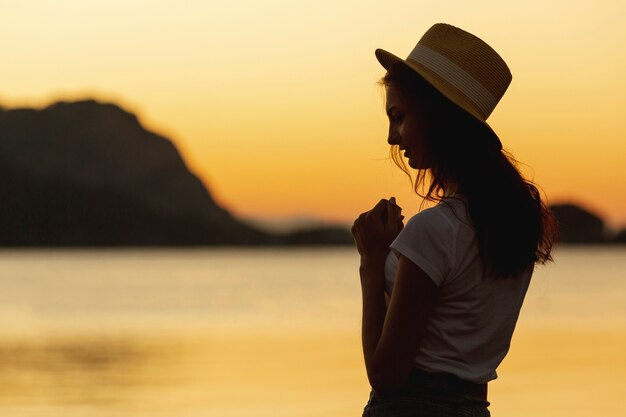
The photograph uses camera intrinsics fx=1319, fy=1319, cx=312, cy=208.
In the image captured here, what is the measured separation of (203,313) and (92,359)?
61.6 ft

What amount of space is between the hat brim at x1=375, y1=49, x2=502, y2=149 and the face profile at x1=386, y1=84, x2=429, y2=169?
0.06 meters

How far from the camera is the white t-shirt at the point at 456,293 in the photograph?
98.9 inches

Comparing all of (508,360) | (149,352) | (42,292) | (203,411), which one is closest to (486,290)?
(203,411)

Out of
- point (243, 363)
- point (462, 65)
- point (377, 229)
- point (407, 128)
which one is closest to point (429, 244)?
point (377, 229)

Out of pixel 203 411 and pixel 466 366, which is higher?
pixel 203 411

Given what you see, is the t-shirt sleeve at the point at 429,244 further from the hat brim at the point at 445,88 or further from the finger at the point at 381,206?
the hat brim at the point at 445,88

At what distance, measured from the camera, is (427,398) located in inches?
102

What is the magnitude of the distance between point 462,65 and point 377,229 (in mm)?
389

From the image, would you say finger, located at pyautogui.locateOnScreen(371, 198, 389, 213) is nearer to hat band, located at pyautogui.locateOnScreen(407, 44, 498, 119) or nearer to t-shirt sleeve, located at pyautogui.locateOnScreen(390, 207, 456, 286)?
t-shirt sleeve, located at pyautogui.locateOnScreen(390, 207, 456, 286)

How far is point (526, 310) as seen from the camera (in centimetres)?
4097

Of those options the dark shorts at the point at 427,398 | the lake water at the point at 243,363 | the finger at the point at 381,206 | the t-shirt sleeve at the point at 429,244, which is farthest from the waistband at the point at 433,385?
the lake water at the point at 243,363

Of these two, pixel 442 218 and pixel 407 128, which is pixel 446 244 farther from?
pixel 407 128

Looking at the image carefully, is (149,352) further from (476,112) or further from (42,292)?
(42,292)

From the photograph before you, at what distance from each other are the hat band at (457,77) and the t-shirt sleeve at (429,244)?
0.28 meters
